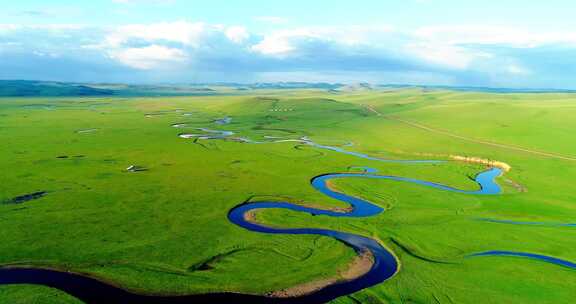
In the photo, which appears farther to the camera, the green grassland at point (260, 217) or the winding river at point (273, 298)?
the green grassland at point (260, 217)

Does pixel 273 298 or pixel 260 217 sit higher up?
pixel 260 217

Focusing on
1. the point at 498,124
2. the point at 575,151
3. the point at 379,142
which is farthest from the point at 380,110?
the point at 575,151

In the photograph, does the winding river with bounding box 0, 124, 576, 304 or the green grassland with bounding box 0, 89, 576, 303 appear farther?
the green grassland with bounding box 0, 89, 576, 303

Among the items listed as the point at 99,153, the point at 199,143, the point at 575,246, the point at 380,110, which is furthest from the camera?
the point at 380,110

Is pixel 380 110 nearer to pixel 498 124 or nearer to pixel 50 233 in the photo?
pixel 498 124

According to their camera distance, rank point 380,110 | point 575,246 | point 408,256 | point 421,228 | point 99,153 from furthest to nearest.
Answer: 1. point 380,110
2. point 99,153
3. point 421,228
4. point 575,246
5. point 408,256

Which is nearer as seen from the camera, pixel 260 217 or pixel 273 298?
pixel 273 298

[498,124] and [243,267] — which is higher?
[498,124]

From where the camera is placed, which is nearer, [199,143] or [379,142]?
[199,143]
